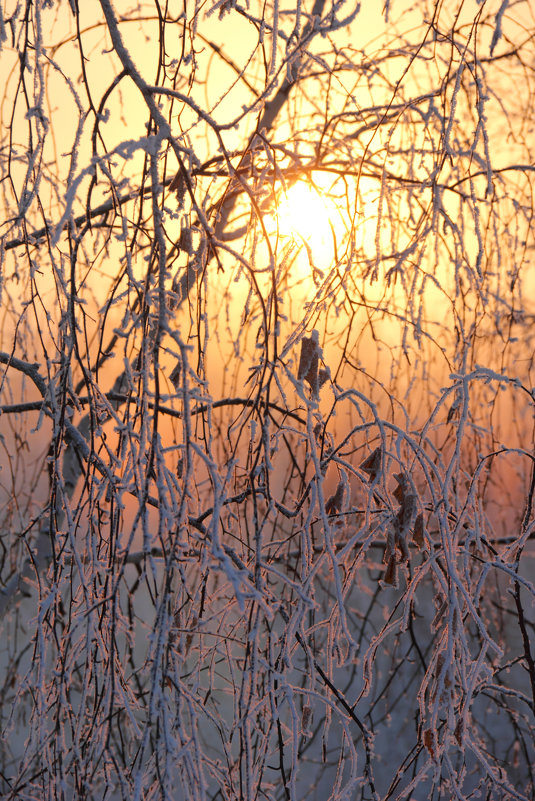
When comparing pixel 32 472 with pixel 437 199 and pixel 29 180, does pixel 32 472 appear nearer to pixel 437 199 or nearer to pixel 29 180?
pixel 29 180

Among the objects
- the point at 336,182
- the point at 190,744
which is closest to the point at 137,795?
the point at 190,744

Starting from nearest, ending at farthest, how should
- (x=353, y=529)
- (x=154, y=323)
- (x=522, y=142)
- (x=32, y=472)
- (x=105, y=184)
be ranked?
(x=154, y=323) < (x=105, y=184) < (x=522, y=142) < (x=32, y=472) < (x=353, y=529)

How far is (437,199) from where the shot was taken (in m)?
1.13

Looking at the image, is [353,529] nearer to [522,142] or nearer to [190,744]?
[522,142]

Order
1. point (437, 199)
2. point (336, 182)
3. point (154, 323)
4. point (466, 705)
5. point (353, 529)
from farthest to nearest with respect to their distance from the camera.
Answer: point (353, 529), point (336, 182), point (437, 199), point (466, 705), point (154, 323)

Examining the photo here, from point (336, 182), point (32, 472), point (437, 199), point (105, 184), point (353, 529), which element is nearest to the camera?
point (437, 199)

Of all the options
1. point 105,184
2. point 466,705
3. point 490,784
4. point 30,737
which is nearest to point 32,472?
point 105,184

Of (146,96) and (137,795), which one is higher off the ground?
(146,96)

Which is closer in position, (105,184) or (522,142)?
(105,184)

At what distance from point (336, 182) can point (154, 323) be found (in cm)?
62

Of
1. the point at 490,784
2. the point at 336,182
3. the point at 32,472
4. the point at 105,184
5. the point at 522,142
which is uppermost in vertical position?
the point at 522,142

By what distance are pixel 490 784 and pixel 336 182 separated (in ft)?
3.67

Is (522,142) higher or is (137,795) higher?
(522,142)

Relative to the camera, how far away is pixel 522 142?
6.14 ft
